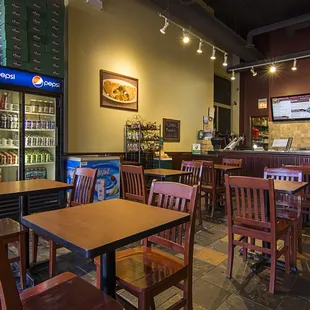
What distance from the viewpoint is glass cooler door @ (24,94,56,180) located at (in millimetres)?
4290

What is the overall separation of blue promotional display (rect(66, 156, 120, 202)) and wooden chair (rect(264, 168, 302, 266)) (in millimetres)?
2594

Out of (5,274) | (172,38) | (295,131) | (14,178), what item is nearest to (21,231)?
(5,274)

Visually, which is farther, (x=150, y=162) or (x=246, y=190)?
(x=150, y=162)

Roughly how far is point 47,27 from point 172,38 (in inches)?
145

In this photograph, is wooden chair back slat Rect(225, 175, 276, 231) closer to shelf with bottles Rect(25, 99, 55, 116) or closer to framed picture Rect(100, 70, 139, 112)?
shelf with bottles Rect(25, 99, 55, 116)

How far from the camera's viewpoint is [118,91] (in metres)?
5.64

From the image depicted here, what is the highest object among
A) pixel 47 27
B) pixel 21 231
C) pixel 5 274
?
pixel 47 27

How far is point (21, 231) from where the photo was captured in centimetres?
222

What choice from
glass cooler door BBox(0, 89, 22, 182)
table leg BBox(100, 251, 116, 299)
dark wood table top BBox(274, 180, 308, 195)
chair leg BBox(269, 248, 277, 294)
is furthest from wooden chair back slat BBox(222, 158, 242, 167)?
table leg BBox(100, 251, 116, 299)

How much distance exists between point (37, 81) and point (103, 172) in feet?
5.81

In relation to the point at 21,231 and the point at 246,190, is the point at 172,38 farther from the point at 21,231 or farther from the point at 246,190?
the point at 21,231

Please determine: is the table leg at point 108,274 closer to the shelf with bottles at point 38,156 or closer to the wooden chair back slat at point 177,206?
the wooden chair back slat at point 177,206

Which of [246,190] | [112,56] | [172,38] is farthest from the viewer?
[172,38]

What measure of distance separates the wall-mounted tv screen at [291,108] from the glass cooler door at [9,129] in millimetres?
7317
